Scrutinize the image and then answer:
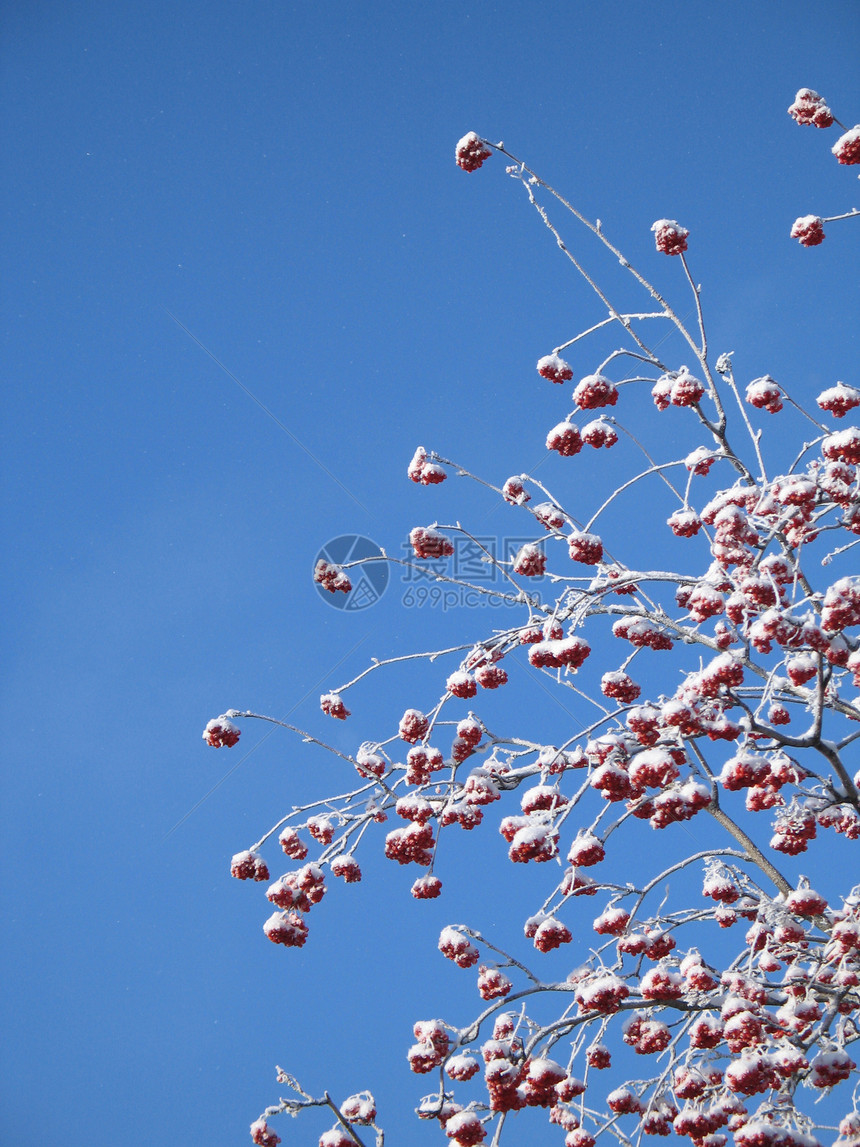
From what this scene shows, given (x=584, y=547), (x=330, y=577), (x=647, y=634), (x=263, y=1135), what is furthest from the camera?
(x=263, y=1135)

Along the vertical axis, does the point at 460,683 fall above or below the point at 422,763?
above

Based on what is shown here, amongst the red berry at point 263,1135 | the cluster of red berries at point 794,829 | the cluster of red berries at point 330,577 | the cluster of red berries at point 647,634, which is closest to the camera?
the cluster of red berries at point 794,829

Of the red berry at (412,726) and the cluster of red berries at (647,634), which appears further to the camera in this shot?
the red berry at (412,726)

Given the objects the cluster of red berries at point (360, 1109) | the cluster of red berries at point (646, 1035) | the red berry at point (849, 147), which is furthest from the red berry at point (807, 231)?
the cluster of red berries at point (360, 1109)

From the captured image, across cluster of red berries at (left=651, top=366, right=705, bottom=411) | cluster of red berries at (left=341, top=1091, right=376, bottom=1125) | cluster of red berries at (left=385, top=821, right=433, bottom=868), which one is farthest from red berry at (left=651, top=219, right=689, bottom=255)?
cluster of red berries at (left=341, top=1091, right=376, bottom=1125)

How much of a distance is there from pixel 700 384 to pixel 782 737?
1.64m

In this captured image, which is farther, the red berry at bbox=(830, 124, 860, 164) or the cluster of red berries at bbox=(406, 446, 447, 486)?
the cluster of red berries at bbox=(406, 446, 447, 486)

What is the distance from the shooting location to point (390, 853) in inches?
160

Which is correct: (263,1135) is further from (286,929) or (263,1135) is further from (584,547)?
(584,547)

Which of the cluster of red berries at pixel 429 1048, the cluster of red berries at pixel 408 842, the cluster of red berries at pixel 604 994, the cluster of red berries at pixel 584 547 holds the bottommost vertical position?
the cluster of red berries at pixel 429 1048

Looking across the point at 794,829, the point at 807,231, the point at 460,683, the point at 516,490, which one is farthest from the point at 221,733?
the point at 807,231

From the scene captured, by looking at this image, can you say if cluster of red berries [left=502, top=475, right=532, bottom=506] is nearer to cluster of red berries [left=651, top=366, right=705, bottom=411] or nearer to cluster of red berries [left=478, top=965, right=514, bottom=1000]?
cluster of red berries [left=651, top=366, right=705, bottom=411]

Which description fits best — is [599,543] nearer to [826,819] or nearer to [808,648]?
[808,648]

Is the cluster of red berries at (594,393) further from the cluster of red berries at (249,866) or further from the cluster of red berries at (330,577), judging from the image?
the cluster of red berries at (249,866)
